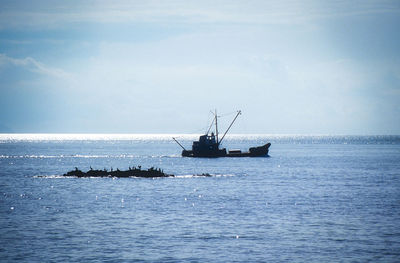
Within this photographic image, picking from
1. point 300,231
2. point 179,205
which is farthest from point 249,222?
point 179,205

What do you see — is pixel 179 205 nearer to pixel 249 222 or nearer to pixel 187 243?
pixel 249 222

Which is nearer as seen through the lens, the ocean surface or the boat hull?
the ocean surface

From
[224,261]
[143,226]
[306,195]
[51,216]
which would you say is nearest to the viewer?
[224,261]

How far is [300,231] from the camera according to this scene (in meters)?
43.0

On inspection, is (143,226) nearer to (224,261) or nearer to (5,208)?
(224,261)

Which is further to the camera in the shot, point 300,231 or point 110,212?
point 110,212

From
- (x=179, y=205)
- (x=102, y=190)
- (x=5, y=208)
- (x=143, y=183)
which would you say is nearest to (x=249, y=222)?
(x=179, y=205)

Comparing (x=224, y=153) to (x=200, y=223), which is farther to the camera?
(x=224, y=153)

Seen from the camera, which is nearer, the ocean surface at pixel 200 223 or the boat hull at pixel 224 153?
the ocean surface at pixel 200 223

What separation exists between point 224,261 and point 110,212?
2183 centimetres

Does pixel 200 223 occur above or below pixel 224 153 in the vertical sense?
below

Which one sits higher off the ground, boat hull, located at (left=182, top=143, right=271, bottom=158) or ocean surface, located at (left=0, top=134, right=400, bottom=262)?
boat hull, located at (left=182, top=143, right=271, bottom=158)

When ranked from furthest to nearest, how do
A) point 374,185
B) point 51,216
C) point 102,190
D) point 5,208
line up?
point 374,185, point 102,190, point 5,208, point 51,216

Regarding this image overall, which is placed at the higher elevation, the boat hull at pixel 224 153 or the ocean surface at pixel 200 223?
the boat hull at pixel 224 153
